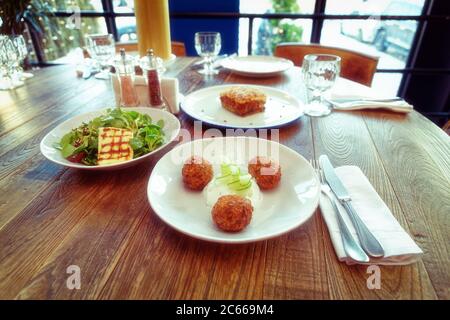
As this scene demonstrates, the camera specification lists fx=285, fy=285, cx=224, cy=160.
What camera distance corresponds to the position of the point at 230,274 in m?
0.48

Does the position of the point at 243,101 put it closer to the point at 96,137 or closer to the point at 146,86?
the point at 146,86

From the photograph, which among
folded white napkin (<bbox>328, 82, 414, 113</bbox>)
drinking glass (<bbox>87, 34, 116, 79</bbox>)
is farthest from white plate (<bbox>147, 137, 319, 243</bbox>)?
drinking glass (<bbox>87, 34, 116, 79</bbox>)

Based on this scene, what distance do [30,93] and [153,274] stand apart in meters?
1.18

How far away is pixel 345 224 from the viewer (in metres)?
0.55

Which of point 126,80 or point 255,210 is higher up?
point 126,80

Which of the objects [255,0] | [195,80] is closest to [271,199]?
[195,80]

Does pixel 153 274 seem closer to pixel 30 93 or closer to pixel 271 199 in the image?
pixel 271 199

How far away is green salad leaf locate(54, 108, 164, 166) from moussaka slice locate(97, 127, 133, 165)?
0.6 inches

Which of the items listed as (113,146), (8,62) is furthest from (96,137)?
(8,62)

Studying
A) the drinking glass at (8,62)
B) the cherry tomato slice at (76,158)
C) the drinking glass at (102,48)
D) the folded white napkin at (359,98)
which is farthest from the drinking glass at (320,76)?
the drinking glass at (8,62)

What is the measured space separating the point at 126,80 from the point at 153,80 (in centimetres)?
10

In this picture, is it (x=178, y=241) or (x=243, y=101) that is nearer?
(x=178, y=241)

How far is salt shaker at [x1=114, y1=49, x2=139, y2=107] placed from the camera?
3.30 ft

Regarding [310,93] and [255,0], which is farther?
[255,0]
